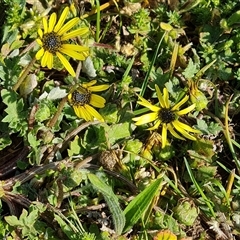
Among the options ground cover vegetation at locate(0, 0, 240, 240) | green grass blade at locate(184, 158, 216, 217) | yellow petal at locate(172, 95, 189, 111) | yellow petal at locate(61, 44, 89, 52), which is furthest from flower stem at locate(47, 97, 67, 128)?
green grass blade at locate(184, 158, 216, 217)

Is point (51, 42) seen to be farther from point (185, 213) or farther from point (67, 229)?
point (185, 213)

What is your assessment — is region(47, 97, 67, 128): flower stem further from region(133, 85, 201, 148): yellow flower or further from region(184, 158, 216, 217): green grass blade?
region(184, 158, 216, 217): green grass blade

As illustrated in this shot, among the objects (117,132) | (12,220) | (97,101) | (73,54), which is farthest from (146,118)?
(12,220)

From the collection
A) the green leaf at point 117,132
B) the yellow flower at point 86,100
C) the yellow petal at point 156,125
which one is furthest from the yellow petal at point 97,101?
the yellow petal at point 156,125

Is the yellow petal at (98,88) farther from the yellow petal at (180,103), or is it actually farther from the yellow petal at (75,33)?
the yellow petal at (180,103)

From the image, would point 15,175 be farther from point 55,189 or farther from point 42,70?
point 42,70

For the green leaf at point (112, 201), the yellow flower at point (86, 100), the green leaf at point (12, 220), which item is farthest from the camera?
the yellow flower at point (86, 100)
